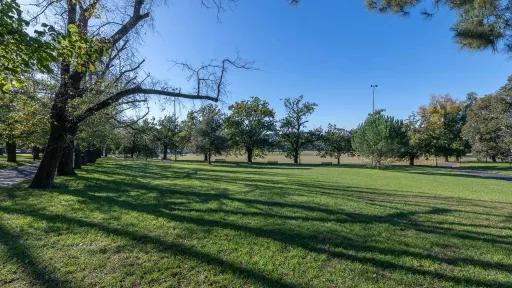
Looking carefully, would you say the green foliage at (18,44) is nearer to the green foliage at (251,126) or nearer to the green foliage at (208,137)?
the green foliage at (208,137)

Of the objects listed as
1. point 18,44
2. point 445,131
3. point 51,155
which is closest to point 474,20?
point 18,44

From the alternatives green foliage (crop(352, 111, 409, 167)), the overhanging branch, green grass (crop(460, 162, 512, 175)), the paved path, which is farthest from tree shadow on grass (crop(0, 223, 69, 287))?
green grass (crop(460, 162, 512, 175))

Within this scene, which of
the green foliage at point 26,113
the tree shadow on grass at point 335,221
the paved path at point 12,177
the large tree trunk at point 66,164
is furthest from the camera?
the large tree trunk at point 66,164

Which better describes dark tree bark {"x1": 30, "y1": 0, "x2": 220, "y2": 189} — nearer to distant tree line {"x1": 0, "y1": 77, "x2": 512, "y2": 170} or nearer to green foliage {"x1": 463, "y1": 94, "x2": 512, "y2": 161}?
distant tree line {"x1": 0, "y1": 77, "x2": 512, "y2": 170}

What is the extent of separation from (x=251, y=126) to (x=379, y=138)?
2147 centimetres

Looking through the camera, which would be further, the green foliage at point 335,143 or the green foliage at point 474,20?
the green foliage at point 335,143

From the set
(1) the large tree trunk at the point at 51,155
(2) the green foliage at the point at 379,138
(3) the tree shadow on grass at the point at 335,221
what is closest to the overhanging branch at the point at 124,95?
(1) the large tree trunk at the point at 51,155

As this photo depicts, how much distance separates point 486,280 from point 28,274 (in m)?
5.37

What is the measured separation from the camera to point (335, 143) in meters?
58.3

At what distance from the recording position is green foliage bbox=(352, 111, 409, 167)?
37312 mm

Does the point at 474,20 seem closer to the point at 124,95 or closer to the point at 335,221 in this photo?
the point at 335,221

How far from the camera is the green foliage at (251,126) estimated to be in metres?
52.5

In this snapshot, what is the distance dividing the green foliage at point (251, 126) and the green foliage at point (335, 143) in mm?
9559

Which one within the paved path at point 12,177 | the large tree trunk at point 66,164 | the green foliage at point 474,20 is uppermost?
the green foliage at point 474,20
